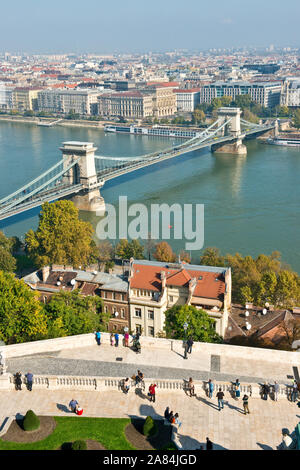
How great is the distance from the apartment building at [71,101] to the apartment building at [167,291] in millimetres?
63354

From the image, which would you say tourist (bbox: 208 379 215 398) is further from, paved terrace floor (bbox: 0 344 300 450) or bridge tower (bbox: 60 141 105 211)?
bridge tower (bbox: 60 141 105 211)

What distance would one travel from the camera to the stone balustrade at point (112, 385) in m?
8.69

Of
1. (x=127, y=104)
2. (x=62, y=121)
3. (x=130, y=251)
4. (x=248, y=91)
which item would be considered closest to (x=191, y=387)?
(x=130, y=251)

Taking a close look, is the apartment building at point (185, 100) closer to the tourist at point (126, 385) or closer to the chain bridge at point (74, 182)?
the chain bridge at point (74, 182)

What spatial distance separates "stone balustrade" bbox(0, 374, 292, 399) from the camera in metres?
8.69

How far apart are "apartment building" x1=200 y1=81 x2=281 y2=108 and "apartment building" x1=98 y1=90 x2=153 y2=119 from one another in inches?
392

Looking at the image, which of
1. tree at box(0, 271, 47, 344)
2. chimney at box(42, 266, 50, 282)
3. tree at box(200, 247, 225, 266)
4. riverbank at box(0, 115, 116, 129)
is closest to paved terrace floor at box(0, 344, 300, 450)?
tree at box(0, 271, 47, 344)

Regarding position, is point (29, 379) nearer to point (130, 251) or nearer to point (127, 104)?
point (130, 251)

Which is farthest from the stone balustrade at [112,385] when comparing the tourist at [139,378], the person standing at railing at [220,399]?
the person standing at railing at [220,399]

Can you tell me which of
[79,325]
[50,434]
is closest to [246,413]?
[50,434]

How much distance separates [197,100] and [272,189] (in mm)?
47482

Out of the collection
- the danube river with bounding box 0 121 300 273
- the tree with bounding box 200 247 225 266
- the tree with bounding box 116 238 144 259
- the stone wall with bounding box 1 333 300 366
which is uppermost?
the stone wall with bounding box 1 333 300 366

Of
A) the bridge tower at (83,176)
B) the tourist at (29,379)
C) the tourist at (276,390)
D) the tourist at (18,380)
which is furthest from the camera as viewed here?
the bridge tower at (83,176)

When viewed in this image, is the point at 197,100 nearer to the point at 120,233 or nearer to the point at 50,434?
the point at 120,233
